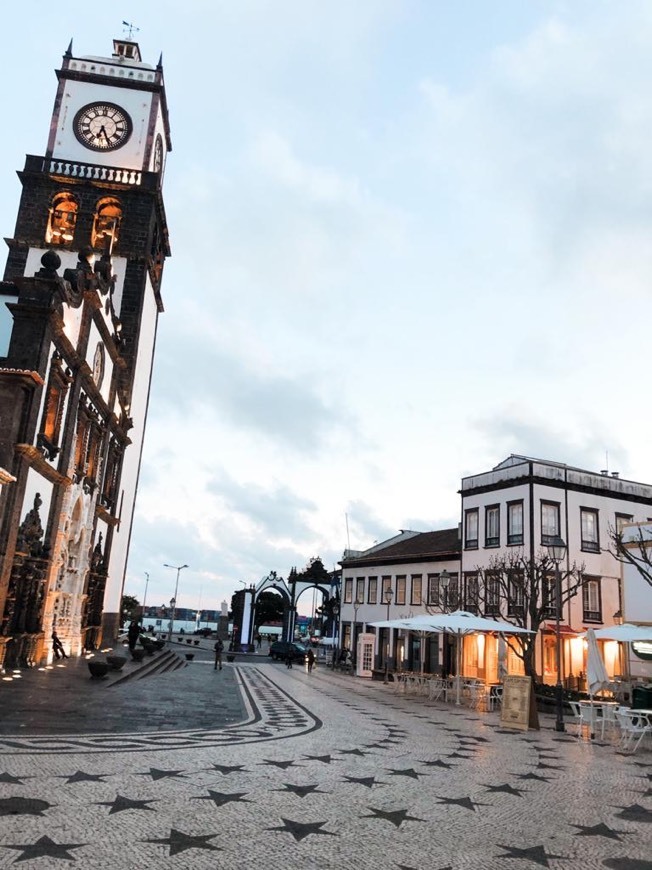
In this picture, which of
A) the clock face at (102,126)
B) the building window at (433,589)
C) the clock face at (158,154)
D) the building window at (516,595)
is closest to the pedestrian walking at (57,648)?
the building window at (516,595)

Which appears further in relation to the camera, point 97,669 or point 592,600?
point 592,600

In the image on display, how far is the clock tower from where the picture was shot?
798 inches

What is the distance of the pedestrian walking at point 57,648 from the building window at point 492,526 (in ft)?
74.6

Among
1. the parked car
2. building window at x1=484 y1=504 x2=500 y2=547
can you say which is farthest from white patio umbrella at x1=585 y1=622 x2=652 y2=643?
the parked car

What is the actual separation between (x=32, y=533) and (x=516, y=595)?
70.9 ft

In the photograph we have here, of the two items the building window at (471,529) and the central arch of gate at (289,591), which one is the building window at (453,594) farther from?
the central arch of gate at (289,591)

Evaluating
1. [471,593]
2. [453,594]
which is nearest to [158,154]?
[453,594]

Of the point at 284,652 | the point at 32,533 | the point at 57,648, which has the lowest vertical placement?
the point at 284,652

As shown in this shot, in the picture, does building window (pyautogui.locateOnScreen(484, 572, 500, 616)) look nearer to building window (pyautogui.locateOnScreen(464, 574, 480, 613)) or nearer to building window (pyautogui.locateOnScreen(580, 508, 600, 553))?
building window (pyautogui.locateOnScreen(464, 574, 480, 613))

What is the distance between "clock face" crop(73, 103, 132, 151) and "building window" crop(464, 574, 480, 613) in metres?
34.5

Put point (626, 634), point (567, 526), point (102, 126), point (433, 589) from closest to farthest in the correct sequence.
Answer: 1. point (626, 634)
2. point (567, 526)
3. point (433, 589)
4. point (102, 126)

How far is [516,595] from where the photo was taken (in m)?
31.6

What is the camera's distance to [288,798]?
7.43 meters

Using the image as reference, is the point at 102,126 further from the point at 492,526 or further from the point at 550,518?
the point at 550,518
